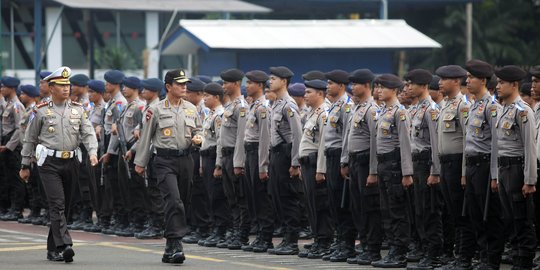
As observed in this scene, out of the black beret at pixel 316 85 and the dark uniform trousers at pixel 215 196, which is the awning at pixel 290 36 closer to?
the dark uniform trousers at pixel 215 196

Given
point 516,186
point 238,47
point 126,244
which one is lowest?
point 126,244

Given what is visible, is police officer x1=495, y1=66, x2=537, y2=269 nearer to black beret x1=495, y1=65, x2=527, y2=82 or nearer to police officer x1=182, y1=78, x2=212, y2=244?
black beret x1=495, y1=65, x2=527, y2=82

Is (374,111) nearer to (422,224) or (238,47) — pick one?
(422,224)

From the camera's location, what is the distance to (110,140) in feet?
61.9

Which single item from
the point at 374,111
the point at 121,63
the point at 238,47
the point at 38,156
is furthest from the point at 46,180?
the point at 121,63

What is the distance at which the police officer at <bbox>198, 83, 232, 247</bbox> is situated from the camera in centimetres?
1747

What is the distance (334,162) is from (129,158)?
12.7 ft

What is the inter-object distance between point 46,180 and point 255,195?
2.94 m

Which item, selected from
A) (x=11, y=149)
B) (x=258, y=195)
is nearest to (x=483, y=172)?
(x=258, y=195)

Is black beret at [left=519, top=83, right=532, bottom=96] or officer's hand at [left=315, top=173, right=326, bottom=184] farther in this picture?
black beret at [left=519, top=83, right=532, bottom=96]

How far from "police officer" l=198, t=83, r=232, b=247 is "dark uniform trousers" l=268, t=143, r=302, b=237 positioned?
133 cm

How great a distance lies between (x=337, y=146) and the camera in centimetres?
1547

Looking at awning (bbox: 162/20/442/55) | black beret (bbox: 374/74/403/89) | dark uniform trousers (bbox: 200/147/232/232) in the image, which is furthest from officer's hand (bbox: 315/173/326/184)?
awning (bbox: 162/20/442/55)

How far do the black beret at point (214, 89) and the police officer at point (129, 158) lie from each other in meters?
1.01
